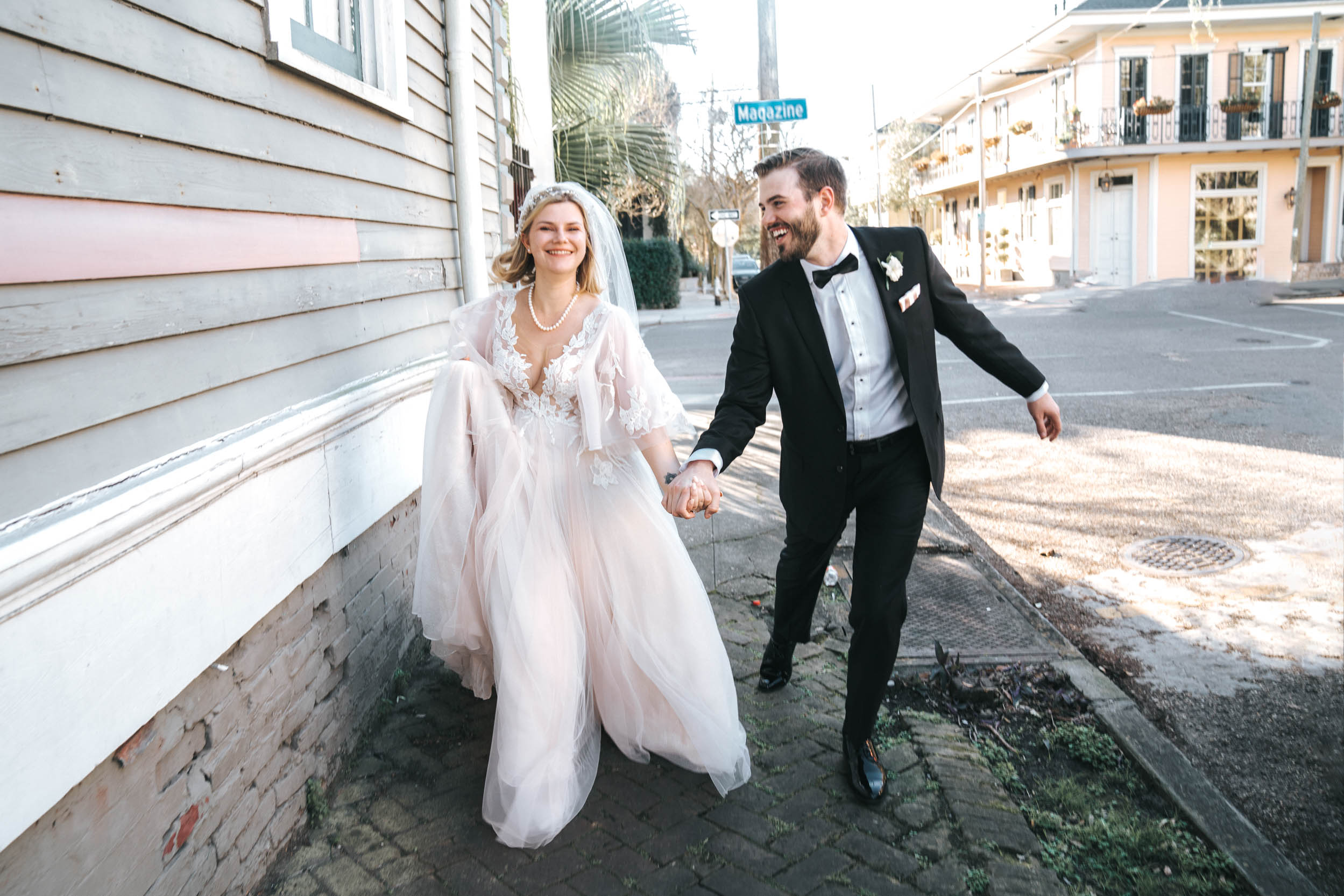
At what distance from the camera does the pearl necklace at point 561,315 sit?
3734 mm

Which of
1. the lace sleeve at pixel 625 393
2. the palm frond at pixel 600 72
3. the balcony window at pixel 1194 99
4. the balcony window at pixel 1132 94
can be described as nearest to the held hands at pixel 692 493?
the lace sleeve at pixel 625 393

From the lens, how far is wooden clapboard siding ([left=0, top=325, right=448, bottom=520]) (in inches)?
77.0

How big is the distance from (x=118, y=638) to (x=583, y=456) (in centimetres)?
174

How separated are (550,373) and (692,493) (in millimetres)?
712

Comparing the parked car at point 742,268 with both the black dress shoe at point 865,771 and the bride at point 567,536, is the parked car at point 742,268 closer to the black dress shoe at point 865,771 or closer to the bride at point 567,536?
the bride at point 567,536

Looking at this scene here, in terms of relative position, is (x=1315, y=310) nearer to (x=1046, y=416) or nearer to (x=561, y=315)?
(x=1046, y=416)

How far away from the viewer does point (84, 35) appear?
2.21 m

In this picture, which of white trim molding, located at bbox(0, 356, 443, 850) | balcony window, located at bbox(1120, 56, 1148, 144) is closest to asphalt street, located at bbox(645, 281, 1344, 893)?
white trim molding, located at bbox(0, 356, 443, 850)

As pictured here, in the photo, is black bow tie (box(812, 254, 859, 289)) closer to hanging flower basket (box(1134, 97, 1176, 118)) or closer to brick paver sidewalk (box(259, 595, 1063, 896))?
brick paver sidewalk (box(259, 595, 1063, 896))

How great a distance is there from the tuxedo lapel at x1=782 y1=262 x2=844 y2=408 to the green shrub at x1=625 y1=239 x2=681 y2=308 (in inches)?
1036

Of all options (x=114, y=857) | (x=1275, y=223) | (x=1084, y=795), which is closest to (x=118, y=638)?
(x=114, y=857)

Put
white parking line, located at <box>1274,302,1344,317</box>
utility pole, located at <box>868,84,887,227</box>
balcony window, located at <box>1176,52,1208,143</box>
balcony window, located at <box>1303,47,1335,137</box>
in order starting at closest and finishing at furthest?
white parking line, located at <box>1274,302,1344,317</box>, balcony window, located at <box>1303,47,1335,137</box>, balcony window, located at <box>1176,52,1208,143</box>, utility pole, located at <box>868,84,887,227</box>

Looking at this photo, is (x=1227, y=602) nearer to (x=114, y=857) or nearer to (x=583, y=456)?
(x=583, y=456)

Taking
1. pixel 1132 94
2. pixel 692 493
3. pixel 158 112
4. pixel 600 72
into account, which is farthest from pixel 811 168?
pixel 1132 94
